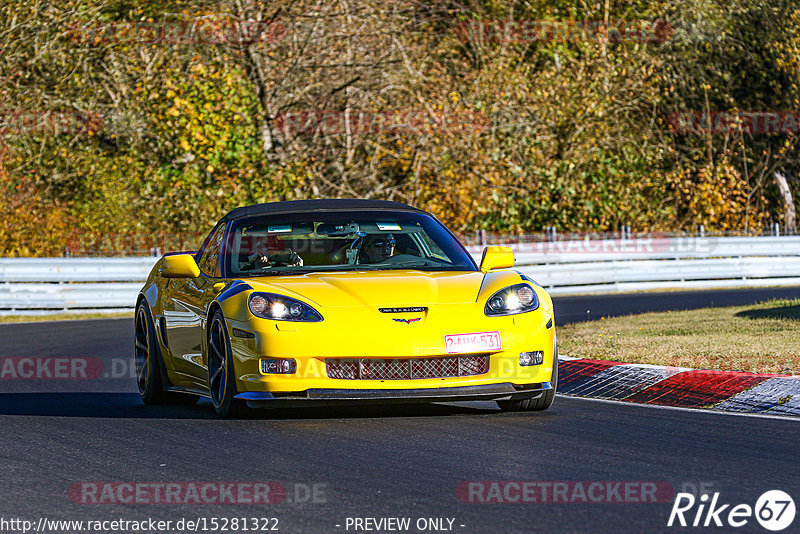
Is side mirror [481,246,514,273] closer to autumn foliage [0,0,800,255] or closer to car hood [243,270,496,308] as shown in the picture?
car hood [243,270,496,308]

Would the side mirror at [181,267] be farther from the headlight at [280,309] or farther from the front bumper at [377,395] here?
the front bumper at [377,395]

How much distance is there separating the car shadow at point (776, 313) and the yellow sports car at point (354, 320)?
686 centimetres

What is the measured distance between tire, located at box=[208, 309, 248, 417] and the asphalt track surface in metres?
0.11

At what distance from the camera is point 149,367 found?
10438 millimetres

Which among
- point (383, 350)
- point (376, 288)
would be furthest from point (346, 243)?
point (383, 350)

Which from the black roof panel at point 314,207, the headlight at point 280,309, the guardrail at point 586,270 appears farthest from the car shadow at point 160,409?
the guardrail at point 586,270

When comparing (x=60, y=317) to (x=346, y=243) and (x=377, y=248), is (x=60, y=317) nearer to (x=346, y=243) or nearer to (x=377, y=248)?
(x=346, y=243)

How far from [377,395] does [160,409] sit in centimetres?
248

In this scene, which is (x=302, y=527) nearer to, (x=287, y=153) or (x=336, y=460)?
(x=336, y=460)

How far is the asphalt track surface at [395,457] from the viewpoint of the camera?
5.84 metres

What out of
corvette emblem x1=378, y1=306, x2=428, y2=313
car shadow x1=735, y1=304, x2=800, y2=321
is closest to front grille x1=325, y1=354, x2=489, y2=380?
corvette emblem x1=378, y1=306, x2=428, y2=313

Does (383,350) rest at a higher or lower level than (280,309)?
lower

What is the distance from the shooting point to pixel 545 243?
26719 mm

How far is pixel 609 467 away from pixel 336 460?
1.41 meters
